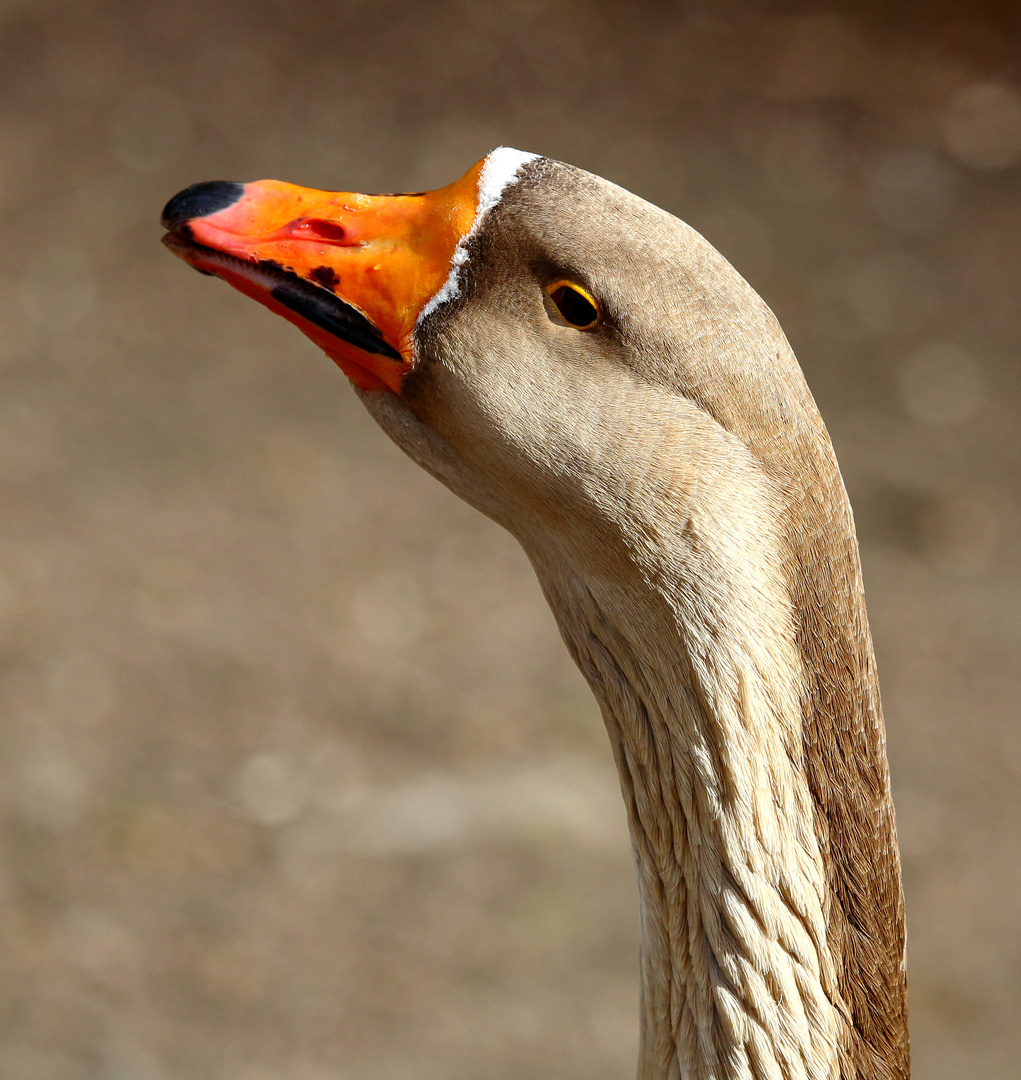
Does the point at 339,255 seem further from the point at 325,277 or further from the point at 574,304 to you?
the point at 574,304

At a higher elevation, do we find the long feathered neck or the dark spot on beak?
the dark spot on beak

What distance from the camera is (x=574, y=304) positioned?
1500 mm

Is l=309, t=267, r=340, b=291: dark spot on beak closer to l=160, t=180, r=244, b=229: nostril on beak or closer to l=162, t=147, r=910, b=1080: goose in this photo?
l=162, t=147, r=910, b=1080: goose

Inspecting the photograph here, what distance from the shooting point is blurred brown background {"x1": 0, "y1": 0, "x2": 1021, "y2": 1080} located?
3514mm

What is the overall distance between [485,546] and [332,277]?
129 inches

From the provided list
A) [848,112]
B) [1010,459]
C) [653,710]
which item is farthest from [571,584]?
[848,112]

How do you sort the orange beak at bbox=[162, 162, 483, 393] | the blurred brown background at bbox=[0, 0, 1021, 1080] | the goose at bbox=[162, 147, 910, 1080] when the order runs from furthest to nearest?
the blurred brown background at bbox=[0, 0, 1021, 1080], the orange beak at bbox=[162, 162, 483, 393], the goose at bbox=[162, 147, 910, 1080]

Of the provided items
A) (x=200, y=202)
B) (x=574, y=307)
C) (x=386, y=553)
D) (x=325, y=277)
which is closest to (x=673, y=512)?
(x=574, y=307)

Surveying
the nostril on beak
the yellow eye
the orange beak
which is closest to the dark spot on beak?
the orange beak

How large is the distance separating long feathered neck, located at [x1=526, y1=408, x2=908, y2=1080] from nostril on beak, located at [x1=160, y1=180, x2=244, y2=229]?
61 centimetres

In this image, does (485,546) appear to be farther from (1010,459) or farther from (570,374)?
(570,374)

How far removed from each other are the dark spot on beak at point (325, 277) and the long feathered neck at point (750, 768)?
44cm

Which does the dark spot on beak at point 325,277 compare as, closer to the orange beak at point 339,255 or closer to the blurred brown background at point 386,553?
the orange beak at point 339,255

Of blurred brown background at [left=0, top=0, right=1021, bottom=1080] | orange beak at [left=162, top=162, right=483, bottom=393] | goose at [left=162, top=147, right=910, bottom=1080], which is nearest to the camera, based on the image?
goose at [left=162, top=147, right=910, bottom=1080]
